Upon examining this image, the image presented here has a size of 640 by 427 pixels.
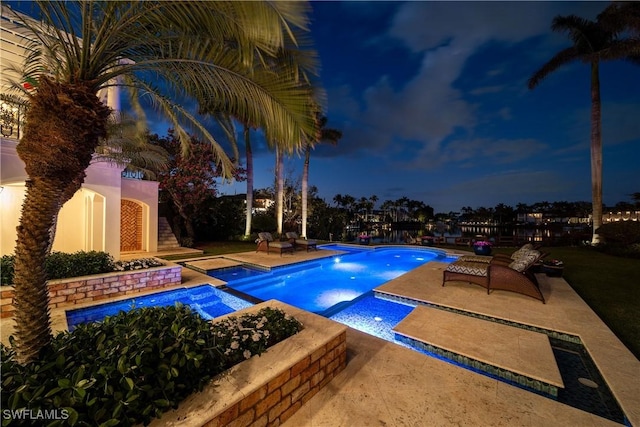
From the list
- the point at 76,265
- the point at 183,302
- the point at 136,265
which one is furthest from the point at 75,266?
the point at 183,302

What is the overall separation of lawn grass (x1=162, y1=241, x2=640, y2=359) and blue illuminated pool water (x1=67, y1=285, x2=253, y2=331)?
5073 mm

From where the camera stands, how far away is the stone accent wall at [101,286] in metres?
5.05

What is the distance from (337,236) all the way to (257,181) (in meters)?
8.91

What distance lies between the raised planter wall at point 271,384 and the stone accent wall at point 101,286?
519 centimetres

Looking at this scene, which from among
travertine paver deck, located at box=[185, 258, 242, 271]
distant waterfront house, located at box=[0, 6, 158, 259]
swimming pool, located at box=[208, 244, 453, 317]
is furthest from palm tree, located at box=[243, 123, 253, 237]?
swimming pool, located at box=[208, 244, 453, 317]

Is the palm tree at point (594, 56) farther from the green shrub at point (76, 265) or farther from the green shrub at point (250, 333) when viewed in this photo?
the green shrub at point (76, 265)

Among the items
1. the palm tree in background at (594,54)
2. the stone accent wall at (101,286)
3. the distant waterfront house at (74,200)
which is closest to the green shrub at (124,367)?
the stone accent wall at (101,286)

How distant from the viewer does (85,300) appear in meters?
5.54

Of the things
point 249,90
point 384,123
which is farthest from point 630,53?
point 249,90

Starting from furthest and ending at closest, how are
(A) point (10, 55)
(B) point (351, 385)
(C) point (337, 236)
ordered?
(C) point (337, 236), (A) point (10, 55), (B) point (351, 385)

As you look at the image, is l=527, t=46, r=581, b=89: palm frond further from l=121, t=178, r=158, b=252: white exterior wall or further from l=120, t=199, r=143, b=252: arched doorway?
l=120, t=199, r=143, b=252: arched doorway

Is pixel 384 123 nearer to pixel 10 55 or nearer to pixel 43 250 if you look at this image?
pixel 10 55

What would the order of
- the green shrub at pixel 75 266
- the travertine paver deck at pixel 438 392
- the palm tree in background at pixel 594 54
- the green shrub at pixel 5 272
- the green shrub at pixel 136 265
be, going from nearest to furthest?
1. the travertine paver deck at pixel 438 392
2. the green shrub at pixel 5 272
3. the green shrub at pixel 75 266
4. the green shrub at pixel 136 265
5. the palm tree in background at pixel 594 54

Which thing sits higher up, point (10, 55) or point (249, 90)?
point (10, 55)
